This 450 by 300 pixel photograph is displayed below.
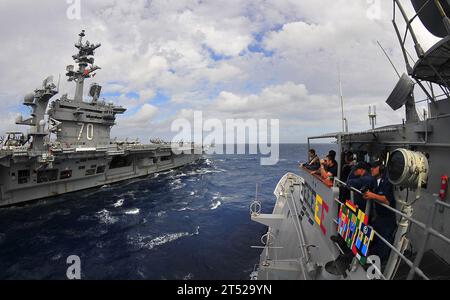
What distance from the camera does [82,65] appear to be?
33.2 m

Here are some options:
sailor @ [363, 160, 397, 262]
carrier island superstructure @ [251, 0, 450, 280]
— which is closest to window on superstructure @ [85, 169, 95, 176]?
carrier island superstructure @ [251, 0, 450, 280]

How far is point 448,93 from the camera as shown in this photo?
235 inches

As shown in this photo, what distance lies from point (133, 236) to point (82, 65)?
28211 mm

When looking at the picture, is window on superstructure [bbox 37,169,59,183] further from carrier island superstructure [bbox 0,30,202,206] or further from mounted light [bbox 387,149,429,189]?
mounted light [bbox 387,149,429,189]

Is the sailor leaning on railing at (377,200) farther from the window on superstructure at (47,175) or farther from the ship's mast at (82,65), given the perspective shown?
the ship's mast at (82,65)

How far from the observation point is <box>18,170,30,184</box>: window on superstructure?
2170cm

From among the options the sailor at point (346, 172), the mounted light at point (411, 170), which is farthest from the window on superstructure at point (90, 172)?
the mounted light at point (411, 170)

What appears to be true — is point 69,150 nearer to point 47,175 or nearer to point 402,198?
point 47,175

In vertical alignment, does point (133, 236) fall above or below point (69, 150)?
below

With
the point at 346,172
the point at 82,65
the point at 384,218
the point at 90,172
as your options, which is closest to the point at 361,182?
the point at 384,218

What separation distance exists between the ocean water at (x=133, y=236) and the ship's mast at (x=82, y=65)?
15413mm
